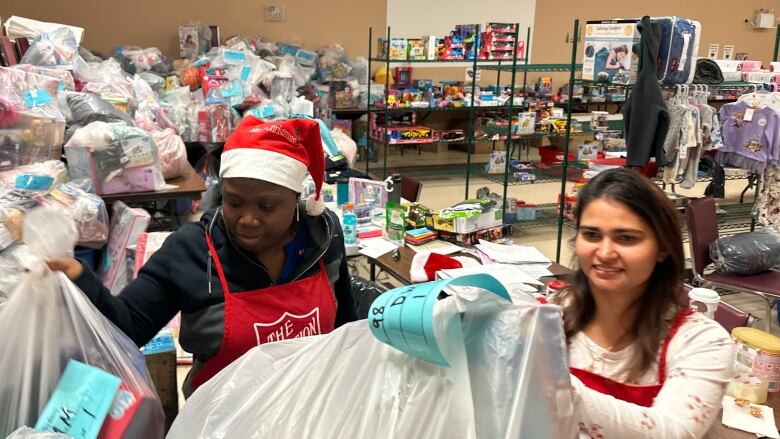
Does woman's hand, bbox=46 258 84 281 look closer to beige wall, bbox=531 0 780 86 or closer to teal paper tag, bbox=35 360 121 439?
teal paper tag, bbox=35 360 121 439

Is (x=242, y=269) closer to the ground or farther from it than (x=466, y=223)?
farther from it

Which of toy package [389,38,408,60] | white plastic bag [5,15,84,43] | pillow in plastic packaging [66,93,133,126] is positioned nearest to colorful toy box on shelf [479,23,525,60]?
toy package [389,38,408,60]

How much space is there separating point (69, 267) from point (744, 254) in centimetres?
334

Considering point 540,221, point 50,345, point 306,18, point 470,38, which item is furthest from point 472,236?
point 306,18

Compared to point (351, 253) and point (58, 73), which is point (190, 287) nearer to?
point (351, 253)

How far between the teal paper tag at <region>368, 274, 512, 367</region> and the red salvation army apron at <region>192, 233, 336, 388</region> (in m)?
0.65

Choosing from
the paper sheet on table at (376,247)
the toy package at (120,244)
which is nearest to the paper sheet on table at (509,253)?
the paper sheet on table at (376,247)

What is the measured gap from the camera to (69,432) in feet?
3.12

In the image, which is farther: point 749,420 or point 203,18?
point 203,18

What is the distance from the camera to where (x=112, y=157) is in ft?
11.6

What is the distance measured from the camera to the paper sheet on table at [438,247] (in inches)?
115

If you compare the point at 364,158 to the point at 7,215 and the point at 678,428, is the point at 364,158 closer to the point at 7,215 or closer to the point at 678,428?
the point at 7,215

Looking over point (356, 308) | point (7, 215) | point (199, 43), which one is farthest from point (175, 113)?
point (356, 308)

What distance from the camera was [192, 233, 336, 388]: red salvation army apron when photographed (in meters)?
1.45
